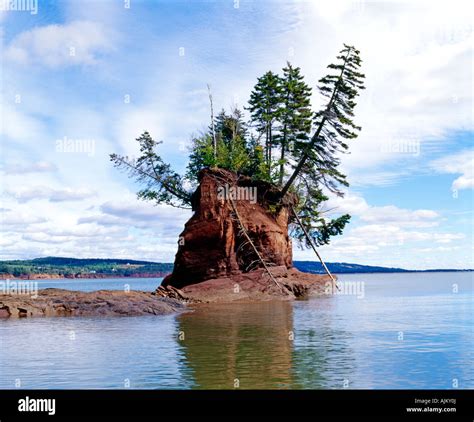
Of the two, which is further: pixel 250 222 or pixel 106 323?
pixel 250 222

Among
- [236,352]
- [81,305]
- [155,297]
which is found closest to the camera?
[236,352]

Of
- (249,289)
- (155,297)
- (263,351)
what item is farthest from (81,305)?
(263,351)

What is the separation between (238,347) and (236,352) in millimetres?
943

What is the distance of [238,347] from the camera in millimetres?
17469

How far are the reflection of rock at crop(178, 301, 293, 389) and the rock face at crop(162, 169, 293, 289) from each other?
397 inches

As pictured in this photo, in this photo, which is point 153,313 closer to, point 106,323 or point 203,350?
point 106,323

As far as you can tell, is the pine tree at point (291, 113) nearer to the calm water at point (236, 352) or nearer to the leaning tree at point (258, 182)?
the leaning tree at point (258, 182)

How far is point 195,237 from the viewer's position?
39625 millimetres

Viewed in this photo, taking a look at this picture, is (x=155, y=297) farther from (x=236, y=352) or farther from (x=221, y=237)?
(x=236, y=352)

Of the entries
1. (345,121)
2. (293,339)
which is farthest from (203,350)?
(345,121)

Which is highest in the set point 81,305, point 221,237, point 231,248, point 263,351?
point 221,237

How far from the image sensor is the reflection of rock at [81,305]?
2725 centimetres

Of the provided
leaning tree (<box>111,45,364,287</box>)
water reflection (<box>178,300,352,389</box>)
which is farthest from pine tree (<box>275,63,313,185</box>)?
water reflection (<box>178,300,352,389</box>)
